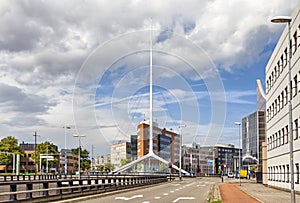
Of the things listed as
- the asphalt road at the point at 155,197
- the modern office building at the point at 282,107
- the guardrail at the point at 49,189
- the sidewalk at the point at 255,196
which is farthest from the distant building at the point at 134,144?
the guardrail at the point at 49,189

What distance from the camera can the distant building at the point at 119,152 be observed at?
498ft

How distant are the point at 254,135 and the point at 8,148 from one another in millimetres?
71680

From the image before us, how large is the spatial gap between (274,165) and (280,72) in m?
12.2

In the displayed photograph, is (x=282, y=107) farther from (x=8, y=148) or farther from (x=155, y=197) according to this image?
(x=8, y=148)

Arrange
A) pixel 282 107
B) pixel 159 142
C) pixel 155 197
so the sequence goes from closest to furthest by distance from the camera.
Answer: pixel 155 197, pixel 282 107, pixel 159 142

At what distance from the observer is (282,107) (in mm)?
51344

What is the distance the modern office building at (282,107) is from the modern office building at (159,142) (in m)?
80.3

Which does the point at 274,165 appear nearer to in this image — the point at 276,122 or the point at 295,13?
the point at 276,122

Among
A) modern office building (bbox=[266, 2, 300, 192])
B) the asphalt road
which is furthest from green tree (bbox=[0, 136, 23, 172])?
the asphalt road

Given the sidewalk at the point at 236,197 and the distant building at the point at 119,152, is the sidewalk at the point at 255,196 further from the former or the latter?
the distant building at the point at 119,152

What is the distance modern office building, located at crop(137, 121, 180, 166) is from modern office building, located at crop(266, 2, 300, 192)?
80268mm

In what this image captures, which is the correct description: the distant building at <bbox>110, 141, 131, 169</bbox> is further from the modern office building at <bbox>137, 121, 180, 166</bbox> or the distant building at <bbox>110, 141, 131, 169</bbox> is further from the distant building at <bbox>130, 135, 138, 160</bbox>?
the modern office building at <bbox>137, 121, 180, 166</bbox>

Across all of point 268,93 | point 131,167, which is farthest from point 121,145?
point 268,93

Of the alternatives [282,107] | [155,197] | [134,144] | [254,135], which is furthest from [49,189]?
[134,144]
